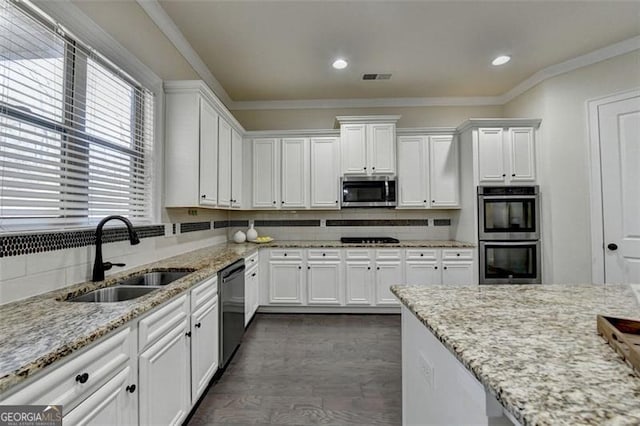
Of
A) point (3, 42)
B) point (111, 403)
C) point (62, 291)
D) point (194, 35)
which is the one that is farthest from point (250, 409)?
point (194, 35)

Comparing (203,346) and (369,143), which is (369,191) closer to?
(369,143)

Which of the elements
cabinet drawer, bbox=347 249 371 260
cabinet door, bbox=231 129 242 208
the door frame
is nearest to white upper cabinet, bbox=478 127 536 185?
the door frame

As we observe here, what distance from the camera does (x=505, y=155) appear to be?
11.7 ft

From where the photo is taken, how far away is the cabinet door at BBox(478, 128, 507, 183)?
3.58 meters

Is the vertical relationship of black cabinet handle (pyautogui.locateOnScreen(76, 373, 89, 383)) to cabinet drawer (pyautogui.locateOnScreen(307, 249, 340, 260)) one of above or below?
below

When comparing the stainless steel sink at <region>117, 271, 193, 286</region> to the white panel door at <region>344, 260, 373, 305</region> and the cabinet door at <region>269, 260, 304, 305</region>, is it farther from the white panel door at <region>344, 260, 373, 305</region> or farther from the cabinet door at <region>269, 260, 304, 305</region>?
the white panel door at <region>344, 260, 373, 305</region>

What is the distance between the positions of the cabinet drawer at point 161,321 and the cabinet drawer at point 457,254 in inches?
120

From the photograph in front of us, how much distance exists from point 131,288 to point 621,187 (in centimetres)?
458

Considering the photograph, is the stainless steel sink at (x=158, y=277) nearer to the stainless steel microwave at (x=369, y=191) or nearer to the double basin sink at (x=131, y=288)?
the double basin sink at (x=131, y=288)

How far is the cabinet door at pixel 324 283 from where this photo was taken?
3.70m

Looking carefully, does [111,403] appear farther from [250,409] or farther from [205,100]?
[205,100]

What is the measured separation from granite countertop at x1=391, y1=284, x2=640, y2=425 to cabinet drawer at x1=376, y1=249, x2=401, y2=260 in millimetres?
2141

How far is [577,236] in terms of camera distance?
10.8 feet

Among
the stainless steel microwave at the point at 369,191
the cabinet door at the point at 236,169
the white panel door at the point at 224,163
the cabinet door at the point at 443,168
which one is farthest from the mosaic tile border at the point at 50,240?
the cabinet door at the point at 443,168
